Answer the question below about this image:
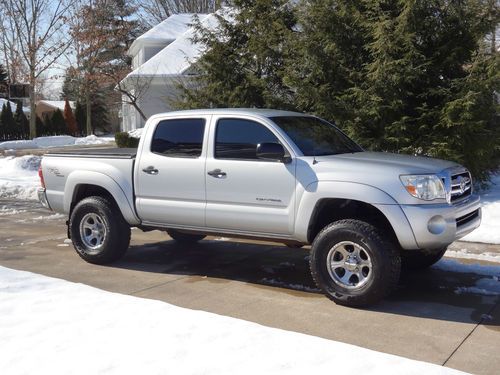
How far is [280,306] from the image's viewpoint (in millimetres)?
5637

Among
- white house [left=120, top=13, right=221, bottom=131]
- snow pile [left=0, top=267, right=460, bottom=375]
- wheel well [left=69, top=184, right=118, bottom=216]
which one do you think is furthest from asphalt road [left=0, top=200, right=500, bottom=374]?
white house [left=120, top=13, right=221, bottom=131]

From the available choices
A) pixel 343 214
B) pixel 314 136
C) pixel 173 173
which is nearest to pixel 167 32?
pixel 173 173

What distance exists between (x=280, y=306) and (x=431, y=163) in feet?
6.77

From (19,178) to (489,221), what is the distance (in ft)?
42.1

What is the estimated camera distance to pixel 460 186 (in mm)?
5777

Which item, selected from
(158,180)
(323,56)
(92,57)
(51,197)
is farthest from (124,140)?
(92,57)

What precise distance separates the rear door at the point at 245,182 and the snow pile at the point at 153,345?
1.26 metres

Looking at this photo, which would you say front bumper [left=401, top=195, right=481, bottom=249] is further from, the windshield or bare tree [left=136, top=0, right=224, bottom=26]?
bare tree [left=136, top=0, right=224, bottom=26]

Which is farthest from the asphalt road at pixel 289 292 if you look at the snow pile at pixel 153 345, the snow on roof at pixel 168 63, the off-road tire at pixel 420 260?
the snow on roof at pixel 168 63

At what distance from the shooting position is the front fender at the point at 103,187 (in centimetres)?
709

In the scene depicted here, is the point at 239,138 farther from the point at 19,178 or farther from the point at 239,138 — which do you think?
the point at 19,178

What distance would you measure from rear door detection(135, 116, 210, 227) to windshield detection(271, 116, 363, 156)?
98 cm

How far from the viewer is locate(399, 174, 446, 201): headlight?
534 centimetres

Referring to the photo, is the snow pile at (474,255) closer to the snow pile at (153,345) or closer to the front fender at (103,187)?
the snow pile at (153,345)
